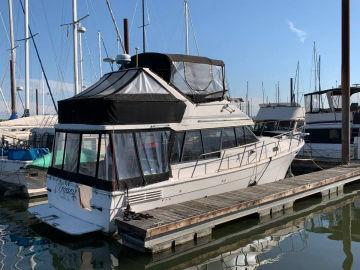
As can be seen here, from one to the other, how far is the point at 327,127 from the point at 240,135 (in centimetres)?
798

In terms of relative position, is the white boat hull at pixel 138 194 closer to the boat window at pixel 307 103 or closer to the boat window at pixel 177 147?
the boat window at pixel 177 147

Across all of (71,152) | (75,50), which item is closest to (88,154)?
(71,152)

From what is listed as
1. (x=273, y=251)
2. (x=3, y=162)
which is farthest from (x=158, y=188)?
(x=3, y=162)

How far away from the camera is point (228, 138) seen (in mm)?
11359

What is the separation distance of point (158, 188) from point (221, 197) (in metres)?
1.76

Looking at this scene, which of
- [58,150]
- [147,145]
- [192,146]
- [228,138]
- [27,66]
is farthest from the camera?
[27,66]

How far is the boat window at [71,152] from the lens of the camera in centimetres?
948

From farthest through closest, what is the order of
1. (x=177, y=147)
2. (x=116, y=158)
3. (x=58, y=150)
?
(x=58, y=150), (x=177, y=147), (x=116, y=158)

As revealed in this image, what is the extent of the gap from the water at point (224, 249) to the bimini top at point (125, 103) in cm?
252

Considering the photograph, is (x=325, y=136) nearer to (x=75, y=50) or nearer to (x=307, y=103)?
(x=307, y=103)

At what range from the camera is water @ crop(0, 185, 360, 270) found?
7.76 metres

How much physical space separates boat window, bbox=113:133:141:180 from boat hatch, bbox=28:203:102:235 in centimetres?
120

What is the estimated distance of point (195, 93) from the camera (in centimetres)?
1083

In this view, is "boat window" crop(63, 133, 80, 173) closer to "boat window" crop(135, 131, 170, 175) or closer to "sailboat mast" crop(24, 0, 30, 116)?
"boat window" crop(135, 131, 170, 175)
